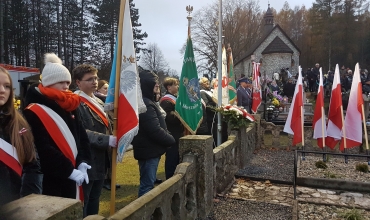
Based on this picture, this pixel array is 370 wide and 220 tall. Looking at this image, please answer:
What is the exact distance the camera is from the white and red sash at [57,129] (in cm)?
261

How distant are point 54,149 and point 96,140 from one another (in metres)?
0.74

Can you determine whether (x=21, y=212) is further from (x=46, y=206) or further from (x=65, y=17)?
(x=65, y=17)

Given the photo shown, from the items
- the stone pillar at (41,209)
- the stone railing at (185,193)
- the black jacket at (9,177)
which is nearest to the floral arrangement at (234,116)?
the stone railing at (185,193)

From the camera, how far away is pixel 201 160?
425cm

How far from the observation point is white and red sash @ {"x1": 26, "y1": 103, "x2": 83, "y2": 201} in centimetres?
261

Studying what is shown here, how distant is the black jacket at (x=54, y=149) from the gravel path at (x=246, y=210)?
2.38m

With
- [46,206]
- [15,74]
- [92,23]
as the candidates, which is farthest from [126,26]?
[92,23]

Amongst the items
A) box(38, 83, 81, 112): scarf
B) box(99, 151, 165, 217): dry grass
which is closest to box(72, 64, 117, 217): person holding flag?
box(38, 83, 81, 112): scarf

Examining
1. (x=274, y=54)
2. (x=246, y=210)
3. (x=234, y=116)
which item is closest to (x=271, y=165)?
(x=234, y=116)

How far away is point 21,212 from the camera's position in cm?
154

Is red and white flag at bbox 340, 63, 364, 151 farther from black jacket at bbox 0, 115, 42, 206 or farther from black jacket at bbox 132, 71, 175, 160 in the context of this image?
black jacket at bbox 0, 115, 42, 206

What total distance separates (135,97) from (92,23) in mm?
33460

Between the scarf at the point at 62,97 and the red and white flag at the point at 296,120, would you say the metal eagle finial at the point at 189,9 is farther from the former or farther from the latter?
the scarf at the point at 62,97

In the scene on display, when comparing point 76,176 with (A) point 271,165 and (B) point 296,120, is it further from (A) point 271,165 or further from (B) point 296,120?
(B) point 296,120
